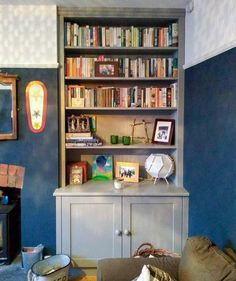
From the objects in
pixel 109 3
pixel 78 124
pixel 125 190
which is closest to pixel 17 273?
pixel 125 190

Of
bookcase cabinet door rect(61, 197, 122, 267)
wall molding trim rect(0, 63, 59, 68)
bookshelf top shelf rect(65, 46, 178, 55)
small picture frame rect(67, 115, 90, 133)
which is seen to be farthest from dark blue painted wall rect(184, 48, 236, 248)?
wall molding trim rect(0, 63, 59, 68)

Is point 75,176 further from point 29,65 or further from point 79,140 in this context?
point 29,65

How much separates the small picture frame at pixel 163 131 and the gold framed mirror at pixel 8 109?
4.63 feet

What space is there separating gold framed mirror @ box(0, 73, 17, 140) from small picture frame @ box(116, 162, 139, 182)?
3.59 ft

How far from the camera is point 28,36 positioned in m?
2.76

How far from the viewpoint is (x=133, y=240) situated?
2.71 meters

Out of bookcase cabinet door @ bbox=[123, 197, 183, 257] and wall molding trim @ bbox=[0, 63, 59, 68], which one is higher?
wall molding trim @ bbox=[0, 63, 59, 68]

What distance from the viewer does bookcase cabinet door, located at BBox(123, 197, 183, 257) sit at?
8.85ft

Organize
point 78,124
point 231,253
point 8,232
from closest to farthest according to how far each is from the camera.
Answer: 1. point 231,253
2. point 8,232
3. point 78,124

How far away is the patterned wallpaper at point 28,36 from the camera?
108 inches

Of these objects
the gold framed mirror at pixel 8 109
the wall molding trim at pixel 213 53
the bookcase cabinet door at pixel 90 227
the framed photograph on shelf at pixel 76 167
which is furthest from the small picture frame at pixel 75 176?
the wall molding trim at pixel 213 53

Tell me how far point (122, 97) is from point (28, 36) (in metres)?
1.05

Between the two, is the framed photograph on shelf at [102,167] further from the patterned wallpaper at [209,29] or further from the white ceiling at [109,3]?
the white ceiling at [109,3]

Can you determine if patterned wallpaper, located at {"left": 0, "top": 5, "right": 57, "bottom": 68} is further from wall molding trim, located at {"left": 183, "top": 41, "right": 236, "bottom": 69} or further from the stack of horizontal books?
wall molding trim, located at {"left": 183, "top": 41, "right": 236, "bottom": 69}
